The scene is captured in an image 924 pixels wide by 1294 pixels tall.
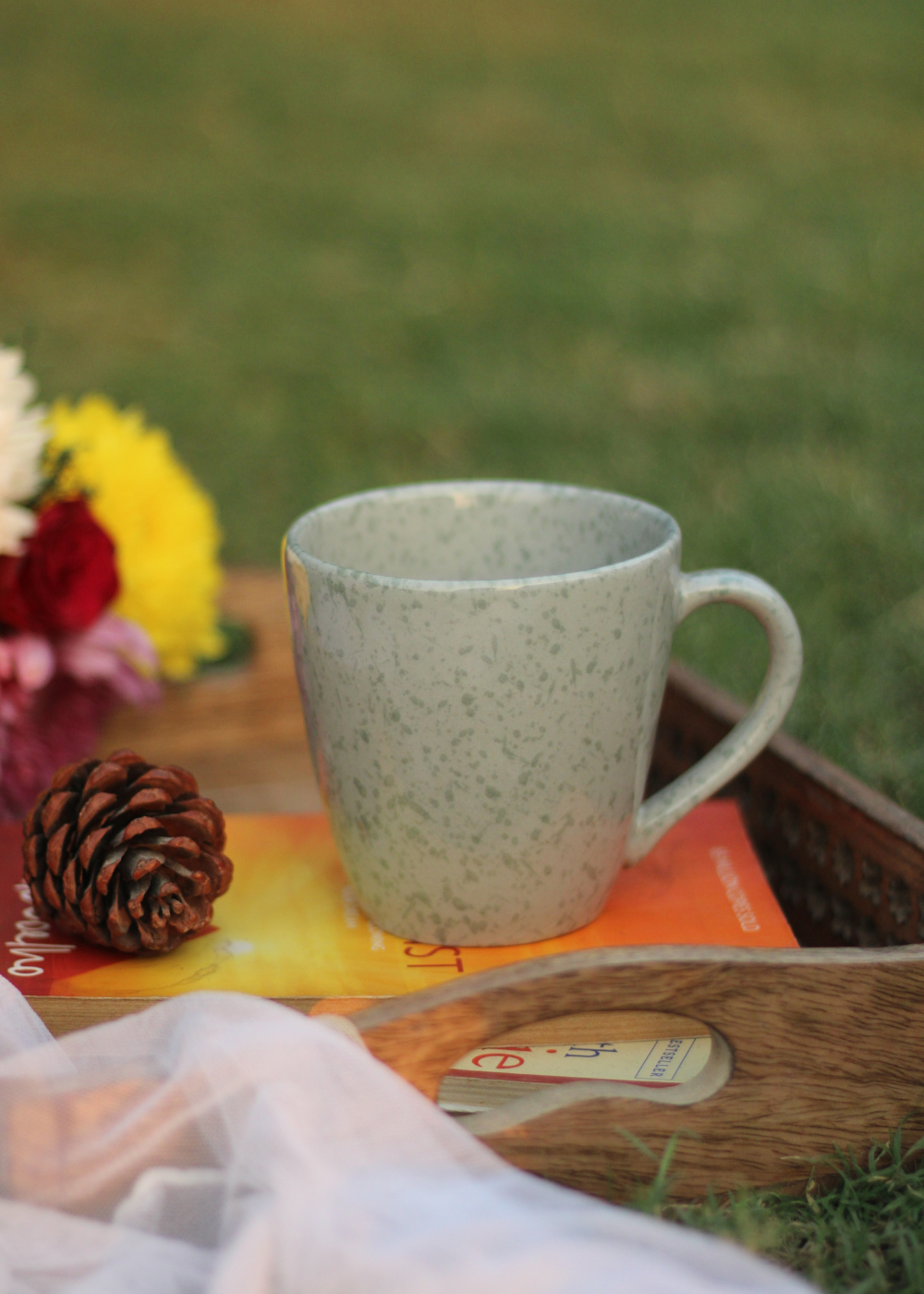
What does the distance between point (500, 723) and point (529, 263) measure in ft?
7.54

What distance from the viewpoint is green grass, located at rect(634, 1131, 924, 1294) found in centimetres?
47

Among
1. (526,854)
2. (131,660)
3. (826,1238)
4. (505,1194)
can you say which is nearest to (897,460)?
(131,660)

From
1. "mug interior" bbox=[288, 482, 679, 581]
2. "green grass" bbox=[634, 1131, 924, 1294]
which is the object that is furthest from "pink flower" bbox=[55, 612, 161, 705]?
"green grass" bbox=[634, 1131, 924, 1294]

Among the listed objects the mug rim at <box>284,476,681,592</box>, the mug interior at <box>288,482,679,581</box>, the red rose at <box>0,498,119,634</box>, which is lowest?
the red rose at <box>0,498,119,634</box>

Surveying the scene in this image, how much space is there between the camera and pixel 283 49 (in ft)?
14.2

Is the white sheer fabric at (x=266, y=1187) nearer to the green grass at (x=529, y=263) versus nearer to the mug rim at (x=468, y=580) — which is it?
the mug rim at (x=468, y=580)

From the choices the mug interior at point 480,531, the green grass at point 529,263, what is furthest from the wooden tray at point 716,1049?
the green grass at point 529,263

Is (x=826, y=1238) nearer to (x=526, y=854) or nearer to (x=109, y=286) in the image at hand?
(x=526, y=854)

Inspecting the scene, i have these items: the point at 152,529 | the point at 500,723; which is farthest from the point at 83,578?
the point at 500,723

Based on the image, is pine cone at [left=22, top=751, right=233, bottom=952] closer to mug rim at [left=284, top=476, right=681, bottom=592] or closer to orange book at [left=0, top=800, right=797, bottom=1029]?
orange book at [left=0, top=800, right=797, bottom=1029]

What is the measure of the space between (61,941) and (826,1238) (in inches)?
15.1

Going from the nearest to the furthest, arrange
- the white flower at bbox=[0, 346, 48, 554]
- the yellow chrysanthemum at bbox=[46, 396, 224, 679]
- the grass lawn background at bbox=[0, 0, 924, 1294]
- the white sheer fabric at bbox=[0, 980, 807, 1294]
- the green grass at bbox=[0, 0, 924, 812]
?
1. the white sheer fabric at bbox=[0, 980, 807, 1294]
2. the white flower at bbox=[0, 346, 48, 554]
3. the yellow chrysanthemum at bbox=[46, 396, 224, 679]
4. the grass lawn background at bbox=[0, 0, 924, 1294]
5. the green grass at bbox=[0, 0, 924, 812]

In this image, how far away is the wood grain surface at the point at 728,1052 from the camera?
1.55 feet

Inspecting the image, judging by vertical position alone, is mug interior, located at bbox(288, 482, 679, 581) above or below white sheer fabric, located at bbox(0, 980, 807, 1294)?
above
